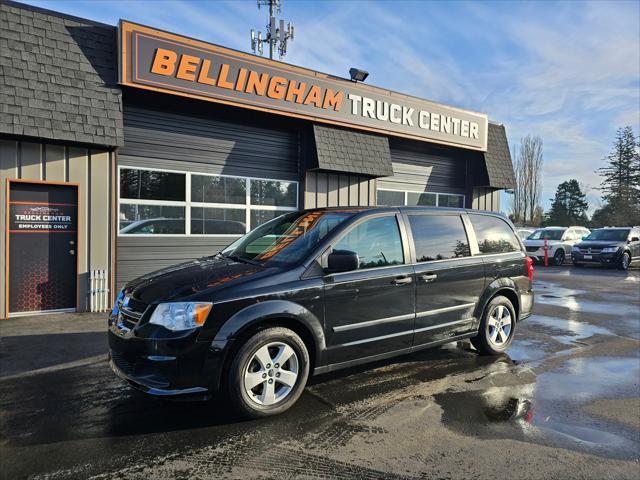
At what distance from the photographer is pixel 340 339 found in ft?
13.6

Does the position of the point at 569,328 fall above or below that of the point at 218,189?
below

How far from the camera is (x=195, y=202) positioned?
9.70 meters

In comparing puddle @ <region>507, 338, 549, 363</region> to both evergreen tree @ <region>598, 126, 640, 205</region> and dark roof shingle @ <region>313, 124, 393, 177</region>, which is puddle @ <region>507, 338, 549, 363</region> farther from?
evergreen tree @ <region>598, 126, 640, 205</region>

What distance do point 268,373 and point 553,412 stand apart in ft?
8.45

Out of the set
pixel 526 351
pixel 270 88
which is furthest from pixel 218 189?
pixel 526 351

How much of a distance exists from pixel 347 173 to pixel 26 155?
6970 mm

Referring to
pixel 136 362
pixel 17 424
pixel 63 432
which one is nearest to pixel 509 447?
pixel 136 362

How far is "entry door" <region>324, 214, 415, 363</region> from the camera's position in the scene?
13.5 feet

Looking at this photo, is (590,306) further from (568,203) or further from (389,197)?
(568,203)

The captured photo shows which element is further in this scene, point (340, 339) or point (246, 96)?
point (246, 96)

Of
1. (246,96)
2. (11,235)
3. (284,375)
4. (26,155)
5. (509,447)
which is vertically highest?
(246,96)

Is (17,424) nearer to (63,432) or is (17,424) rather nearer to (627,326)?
(63,432)

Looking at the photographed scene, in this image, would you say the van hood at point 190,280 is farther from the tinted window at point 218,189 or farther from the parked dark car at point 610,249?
the parked dark car at point 610,249

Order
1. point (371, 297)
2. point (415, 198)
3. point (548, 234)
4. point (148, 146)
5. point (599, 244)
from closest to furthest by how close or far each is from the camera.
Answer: point (371, 297)
point (148, 146)
point (415, 198)
point (599, 244)
point (548, 234)
